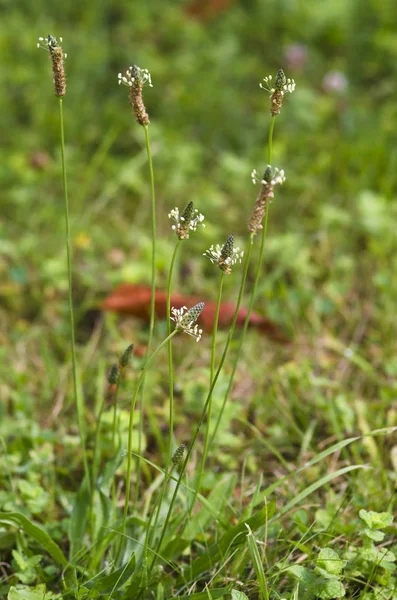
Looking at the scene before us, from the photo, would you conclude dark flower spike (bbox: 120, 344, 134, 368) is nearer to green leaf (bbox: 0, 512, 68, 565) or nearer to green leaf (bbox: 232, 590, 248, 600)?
green leaf (bbox: 0, 512, 68, 565)

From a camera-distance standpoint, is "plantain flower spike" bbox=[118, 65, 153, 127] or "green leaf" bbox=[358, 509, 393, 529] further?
→ "green leaf" bbox=[358, 509, 393, 529]

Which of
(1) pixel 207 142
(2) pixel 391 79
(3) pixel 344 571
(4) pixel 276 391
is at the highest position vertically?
(2) pixel 391 79

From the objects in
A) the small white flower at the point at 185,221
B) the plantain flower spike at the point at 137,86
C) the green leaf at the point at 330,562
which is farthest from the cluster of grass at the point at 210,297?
the plantain flower spike at the point at 137,86

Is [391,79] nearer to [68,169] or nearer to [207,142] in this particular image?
[207,142]

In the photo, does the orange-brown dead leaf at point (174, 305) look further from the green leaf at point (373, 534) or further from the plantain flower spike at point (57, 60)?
the plantain flower spike at point (57, 60)

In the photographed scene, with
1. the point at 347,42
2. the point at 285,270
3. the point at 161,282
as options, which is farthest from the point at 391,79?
the point at 161,282

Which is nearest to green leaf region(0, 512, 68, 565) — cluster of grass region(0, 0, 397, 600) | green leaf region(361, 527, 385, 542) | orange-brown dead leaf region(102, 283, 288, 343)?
cluster of grass region(0, 0, 397, 600)

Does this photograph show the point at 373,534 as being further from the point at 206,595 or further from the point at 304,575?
the point at 206,595
